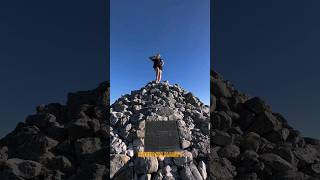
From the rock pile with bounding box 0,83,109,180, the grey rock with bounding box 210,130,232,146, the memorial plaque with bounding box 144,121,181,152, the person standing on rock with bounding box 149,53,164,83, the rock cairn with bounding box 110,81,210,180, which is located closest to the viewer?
the rock cairn with bounding box 110,81,210,180

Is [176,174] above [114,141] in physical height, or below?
below

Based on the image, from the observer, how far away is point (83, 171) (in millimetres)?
11617

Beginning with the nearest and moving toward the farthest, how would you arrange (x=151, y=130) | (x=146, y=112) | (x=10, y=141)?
(x=151, y=130) → (x=146, y=112) → (x=10, y=141)

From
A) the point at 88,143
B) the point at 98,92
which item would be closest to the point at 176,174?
the point at 88,143

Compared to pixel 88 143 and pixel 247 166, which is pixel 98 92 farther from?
pixel 247 166

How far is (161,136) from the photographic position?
A: 11141 mm

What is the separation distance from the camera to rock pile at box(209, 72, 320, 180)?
1209 centimetres

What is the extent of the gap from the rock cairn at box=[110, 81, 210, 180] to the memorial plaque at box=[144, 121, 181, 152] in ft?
0.43

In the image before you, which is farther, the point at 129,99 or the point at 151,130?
the point at 129,99

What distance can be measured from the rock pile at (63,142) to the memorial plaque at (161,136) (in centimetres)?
138

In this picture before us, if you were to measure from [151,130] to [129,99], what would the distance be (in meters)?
1.60

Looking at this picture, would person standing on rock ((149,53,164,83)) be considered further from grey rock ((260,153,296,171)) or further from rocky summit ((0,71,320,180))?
grey rock ((260,153,296,171))
